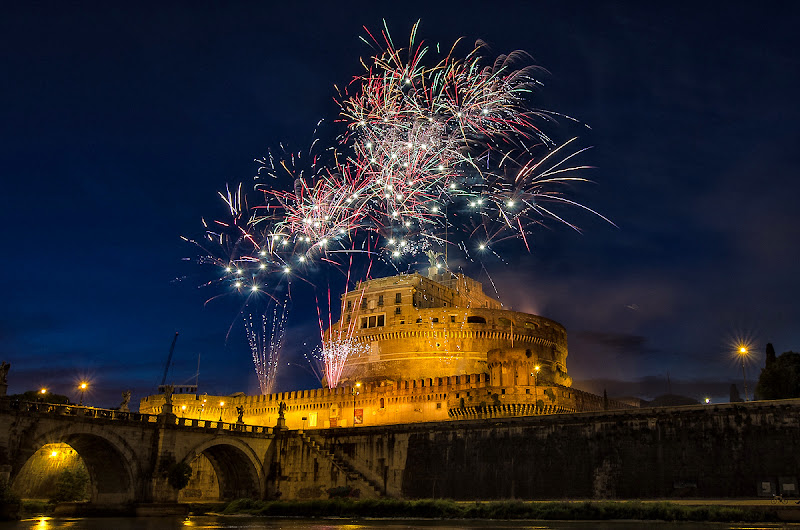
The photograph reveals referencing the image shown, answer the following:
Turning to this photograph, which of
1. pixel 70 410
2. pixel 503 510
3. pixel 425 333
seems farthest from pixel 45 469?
pixel 503 510

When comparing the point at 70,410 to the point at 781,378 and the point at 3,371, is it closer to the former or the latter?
the point at 3,371

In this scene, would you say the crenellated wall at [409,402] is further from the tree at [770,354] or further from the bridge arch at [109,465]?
the bridge arch at [109,465]

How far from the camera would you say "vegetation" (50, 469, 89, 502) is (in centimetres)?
4884

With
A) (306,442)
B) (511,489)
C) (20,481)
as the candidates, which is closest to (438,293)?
(306,442)

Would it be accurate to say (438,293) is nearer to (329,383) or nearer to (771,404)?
(329,383)

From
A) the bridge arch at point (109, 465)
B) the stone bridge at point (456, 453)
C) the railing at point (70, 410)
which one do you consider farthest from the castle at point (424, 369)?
the railing at point (70, 410)

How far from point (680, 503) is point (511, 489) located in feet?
37.7

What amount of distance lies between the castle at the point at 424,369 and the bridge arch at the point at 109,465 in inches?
737

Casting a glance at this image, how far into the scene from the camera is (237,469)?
2018 inches

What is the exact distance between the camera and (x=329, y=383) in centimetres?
7044

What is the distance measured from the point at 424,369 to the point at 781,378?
35118 millimetres

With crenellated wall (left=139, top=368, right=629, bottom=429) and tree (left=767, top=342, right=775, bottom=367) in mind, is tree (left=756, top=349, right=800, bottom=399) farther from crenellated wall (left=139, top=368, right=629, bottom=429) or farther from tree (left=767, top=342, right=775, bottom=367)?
crenellated wall (left=139, top=368, right=629, bottom=429)

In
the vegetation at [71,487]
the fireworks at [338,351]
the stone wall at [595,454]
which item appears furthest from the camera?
the fireworks at [338,351]

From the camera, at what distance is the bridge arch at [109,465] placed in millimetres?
→ 39875
